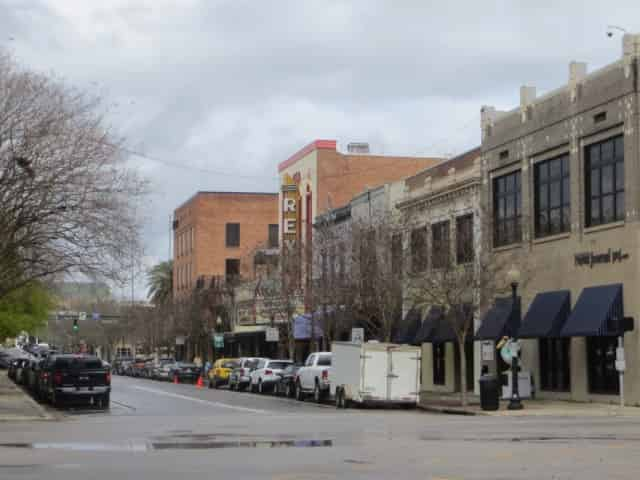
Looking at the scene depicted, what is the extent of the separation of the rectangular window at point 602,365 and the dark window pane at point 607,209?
375 centimetres

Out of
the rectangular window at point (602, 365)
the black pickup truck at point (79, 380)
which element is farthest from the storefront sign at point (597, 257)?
the black pickup truck at point (79, 380)

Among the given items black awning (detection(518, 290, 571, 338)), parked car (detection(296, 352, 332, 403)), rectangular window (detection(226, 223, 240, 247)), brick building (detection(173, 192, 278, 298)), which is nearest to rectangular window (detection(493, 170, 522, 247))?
black awning (detection(518, 290, 571, 338))

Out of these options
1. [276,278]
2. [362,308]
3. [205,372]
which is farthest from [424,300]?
[205,372]

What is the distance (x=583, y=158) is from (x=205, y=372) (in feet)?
142

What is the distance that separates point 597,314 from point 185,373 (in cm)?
4227

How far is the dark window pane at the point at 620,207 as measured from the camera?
36.2 m

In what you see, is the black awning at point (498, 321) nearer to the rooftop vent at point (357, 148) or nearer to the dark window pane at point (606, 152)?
the dark window pane at point (606, 152)

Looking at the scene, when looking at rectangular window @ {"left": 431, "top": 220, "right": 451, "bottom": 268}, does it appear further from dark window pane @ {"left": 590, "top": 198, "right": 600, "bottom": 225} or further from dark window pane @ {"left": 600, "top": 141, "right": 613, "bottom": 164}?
dark window pane @ {"left": 600, "top": 141, "right": 613, "bottom": 164}

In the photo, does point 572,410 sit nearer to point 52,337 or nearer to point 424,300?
point 424,300

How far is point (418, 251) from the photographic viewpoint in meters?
43.6

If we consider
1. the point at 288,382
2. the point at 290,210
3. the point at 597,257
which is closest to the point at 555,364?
the point at 597,257

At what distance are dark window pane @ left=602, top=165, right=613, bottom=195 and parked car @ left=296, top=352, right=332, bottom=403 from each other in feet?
37.3

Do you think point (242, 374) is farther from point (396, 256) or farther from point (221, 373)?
point (396, 256)

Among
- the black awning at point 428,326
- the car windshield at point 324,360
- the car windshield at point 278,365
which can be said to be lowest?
the car windshield at point 278,365
